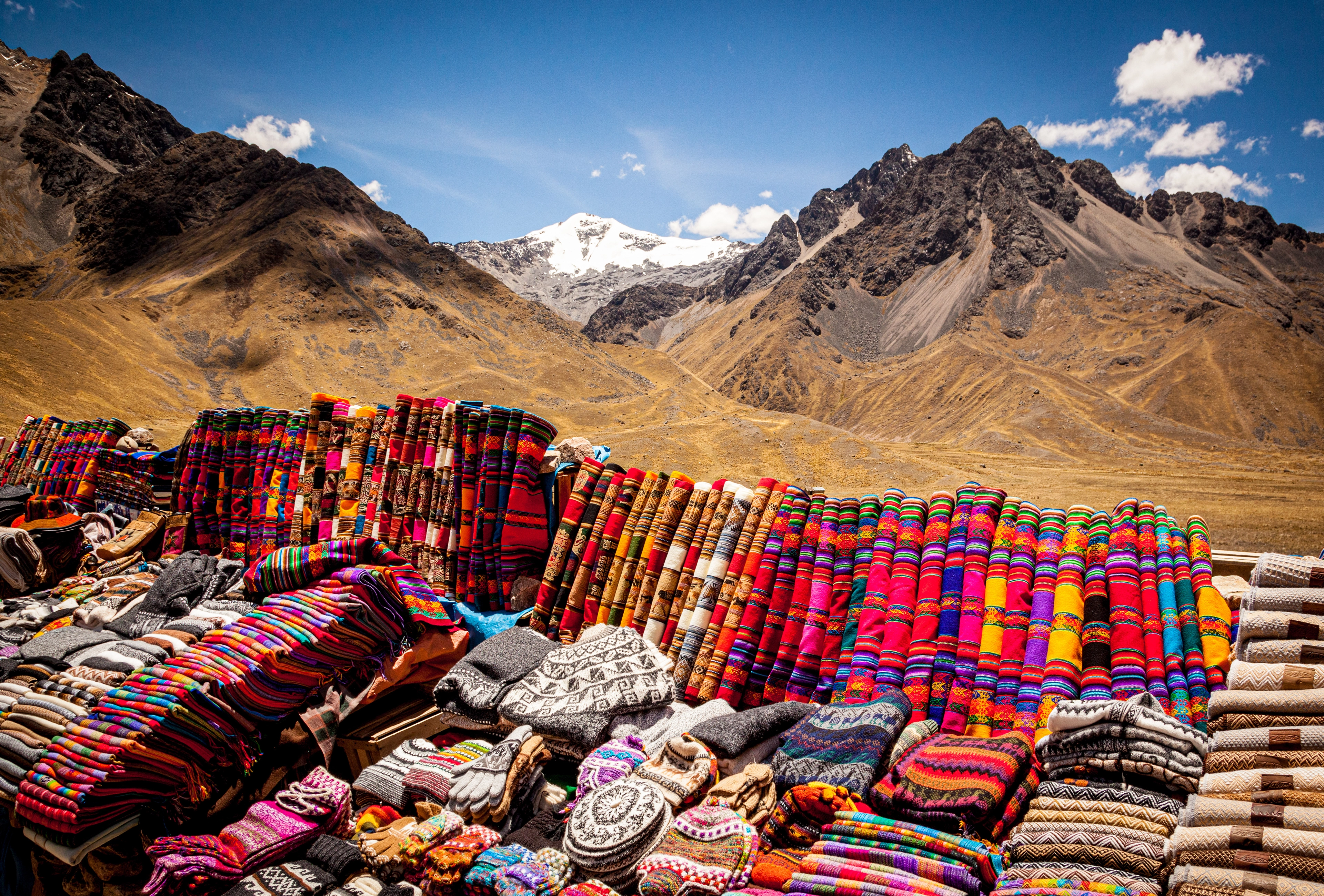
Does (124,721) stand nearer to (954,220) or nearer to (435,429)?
(435,429)

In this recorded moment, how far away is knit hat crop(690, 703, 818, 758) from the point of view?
7.41ft

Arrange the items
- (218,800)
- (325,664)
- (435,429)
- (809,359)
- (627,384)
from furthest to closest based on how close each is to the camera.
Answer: (809,359) → (627,384) → (435,429) → (325,664) → (218,800)

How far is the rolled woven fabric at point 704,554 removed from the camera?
2904mm

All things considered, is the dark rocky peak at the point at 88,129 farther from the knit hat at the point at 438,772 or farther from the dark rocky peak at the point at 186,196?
the knit hat at the point at 438,772

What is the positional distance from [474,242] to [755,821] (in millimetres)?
183073

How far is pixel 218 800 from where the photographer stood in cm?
253

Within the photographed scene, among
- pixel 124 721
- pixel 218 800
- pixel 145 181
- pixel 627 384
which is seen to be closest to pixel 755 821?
pixel 218 800

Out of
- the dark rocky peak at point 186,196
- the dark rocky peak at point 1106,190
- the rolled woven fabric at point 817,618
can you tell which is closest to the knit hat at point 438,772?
the rolled woven fabric at point 817,618

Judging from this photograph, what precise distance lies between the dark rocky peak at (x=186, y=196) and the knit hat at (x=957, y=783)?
6306 centimetres

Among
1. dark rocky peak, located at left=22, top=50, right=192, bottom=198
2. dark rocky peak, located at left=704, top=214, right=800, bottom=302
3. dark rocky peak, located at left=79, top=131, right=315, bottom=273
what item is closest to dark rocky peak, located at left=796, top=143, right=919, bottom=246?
dark rocky peak, located at left=704, top=214, right=800, bottom=302

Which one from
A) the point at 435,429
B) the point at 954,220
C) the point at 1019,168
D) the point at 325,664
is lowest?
the point at 325,664

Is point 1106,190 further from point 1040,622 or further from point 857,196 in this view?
point 1040,622

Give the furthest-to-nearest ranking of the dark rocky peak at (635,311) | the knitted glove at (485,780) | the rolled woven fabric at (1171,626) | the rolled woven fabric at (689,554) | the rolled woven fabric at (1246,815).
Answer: the dark rocky peak at (635,311) → the rolled woven fabric at (689,554) → the knitted glove at (485,780) → the rolled woven fabric at (1171,626) → the rolled woven fabric at (1246,815)

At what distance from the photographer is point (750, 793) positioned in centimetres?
207
